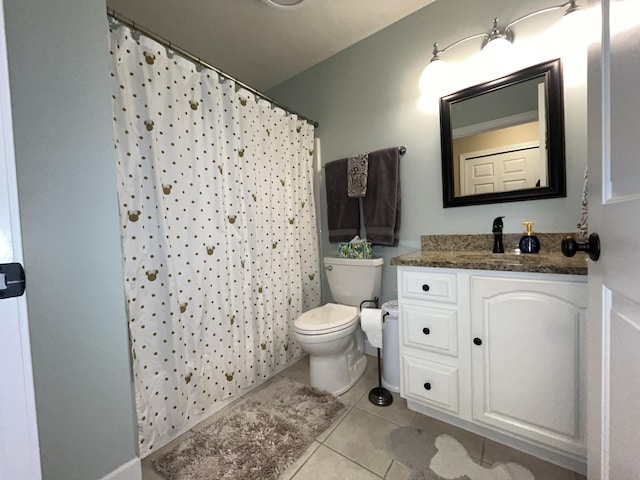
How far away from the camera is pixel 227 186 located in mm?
1513

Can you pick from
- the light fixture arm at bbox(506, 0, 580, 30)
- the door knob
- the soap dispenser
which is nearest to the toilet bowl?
the soap dispenser

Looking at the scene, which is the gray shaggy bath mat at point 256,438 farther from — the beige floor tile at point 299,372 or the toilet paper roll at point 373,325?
the toilet paper roll at point 373,325

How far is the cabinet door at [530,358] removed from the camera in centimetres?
94

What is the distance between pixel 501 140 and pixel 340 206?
3.56ft

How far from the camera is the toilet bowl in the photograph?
1.47 m

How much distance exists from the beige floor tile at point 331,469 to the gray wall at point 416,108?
3.33 ft

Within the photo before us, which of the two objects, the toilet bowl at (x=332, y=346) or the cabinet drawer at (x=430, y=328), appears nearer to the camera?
the cabinet drawer at (x=430, y=328)

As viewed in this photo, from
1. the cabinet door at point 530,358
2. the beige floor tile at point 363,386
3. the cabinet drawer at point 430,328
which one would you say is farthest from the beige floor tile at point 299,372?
the cabinet door at point 530,358

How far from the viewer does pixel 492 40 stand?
52.6 inches

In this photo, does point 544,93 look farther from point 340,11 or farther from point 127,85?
point 127,85

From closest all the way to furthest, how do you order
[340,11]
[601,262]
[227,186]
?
[601,262]
[227,186]
[340,11]

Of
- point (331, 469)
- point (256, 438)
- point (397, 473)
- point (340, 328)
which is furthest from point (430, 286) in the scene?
point (256, 438)

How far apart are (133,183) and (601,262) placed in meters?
1.61

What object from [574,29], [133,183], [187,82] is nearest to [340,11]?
[187,82]
